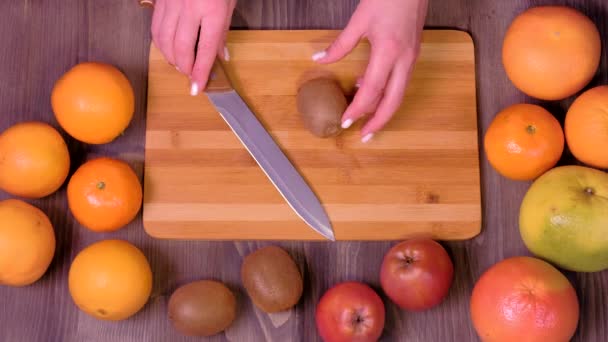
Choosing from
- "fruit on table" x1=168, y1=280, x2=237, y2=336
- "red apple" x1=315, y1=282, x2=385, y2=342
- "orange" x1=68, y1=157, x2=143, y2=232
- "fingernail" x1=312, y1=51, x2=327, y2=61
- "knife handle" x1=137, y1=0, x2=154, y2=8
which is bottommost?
"fruit on table" x1=168, y1=280, x2=237, y2=336

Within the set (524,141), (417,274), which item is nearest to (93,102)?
(417,274)

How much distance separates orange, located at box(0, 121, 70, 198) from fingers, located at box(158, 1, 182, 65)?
229mm

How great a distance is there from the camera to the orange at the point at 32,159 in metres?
1.07

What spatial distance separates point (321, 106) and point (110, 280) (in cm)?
42

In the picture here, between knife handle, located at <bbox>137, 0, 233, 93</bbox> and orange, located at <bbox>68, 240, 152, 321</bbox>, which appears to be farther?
knife handle, located at <bbox>137, 0, 233, 93</bbox>

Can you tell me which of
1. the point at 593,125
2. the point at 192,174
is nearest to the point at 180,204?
the point at 192,174

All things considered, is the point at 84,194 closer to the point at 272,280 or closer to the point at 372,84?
the point at 272,280

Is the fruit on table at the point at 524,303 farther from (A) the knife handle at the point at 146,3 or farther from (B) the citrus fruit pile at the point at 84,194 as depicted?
(A) the knife handle at the point at 146,3

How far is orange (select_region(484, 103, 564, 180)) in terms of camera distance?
107 centimetres

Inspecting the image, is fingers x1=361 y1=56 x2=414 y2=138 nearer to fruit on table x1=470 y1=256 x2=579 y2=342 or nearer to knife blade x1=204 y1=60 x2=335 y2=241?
knife blade x1=204 y1=60 x2=335 y2=241

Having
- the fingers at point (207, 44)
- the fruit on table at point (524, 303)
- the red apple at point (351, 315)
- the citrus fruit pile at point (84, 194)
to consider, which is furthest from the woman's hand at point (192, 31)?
the fruit on table at point (524, 303)

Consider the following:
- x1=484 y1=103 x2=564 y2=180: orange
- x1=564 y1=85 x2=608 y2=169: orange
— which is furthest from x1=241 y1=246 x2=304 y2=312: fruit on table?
x1=564 y1=85 x2=608 y2=169: orange

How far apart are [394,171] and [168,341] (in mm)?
464

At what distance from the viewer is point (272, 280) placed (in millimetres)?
1044
